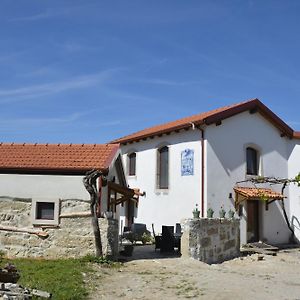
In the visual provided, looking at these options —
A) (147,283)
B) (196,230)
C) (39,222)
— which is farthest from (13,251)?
(196,230)

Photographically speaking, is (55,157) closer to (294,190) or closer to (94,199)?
(94,199)

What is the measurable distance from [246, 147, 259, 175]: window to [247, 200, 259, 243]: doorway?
138 cm

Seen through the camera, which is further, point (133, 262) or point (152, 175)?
point (152, 175)

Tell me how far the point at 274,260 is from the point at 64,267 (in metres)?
8.44

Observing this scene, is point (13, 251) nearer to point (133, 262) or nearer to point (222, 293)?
point (133, 262)

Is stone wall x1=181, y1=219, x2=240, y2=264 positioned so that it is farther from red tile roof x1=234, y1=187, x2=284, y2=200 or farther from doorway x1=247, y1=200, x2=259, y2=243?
doorway x1=247, y1=200, x2=259, y2=243

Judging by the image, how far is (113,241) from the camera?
11.9 meters

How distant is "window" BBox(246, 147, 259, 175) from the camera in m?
19.2

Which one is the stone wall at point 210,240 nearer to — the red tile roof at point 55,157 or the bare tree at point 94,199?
the bare tree at point 94,199

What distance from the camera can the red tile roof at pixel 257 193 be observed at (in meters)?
17.6

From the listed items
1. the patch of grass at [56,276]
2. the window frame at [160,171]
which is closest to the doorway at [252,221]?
the window frame at [160,171]

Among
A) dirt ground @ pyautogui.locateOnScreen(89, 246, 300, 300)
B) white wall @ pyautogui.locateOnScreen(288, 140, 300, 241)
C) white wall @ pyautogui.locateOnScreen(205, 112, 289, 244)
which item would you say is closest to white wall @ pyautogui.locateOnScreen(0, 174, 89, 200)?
dirt ground @ pyautogui.locateOnScreen(89, 246, 300, 300)

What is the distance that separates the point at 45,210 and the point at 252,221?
10.3m

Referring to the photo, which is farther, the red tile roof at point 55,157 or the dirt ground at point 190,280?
the red tile roof at point 55,157
